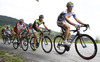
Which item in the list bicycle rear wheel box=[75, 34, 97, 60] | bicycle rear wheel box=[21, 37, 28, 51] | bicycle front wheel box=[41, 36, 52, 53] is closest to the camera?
bicycle rear wheel box=[75, 34, 97, 60]

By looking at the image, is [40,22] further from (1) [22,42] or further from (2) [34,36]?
Result: (1) [22,42]

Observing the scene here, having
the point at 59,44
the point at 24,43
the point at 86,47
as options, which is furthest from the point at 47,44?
the point at 86,47

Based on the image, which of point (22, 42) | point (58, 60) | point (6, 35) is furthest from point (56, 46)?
point (6, 35)

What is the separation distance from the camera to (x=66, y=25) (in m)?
5.39

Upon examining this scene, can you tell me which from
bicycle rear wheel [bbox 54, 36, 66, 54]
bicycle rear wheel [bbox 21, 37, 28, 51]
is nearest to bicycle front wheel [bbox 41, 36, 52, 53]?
bicycle rear wheel [bbox 54, 36, 66, 54]

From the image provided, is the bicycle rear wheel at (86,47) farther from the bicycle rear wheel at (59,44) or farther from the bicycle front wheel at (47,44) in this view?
the bicycle front wheel at (47,44)

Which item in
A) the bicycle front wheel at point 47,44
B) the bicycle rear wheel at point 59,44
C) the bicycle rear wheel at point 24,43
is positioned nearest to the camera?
the bicycle rear wheel at point 59,44

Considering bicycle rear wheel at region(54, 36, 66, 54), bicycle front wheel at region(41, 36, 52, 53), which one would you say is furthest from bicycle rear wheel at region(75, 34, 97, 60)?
bicycle front wheel at region(41, 36, 52, 53)

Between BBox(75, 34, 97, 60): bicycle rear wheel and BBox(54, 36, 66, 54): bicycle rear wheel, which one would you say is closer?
BBox(75, 34, 97, 60): bicycle rear wheel

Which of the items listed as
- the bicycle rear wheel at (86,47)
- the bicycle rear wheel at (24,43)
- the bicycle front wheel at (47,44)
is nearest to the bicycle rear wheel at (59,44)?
the bicycle front wheel at (47,44)

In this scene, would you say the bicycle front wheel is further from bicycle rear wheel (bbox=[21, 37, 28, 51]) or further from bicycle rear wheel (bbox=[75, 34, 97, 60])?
bicycle rear wheel (bbox=[75, 34, 97, 60])

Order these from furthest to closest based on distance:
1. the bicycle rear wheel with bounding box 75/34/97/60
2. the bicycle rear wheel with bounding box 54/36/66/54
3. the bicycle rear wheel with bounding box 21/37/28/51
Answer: the bicycle rear wheel with bounding box 21/37/28/51 < the bicycle rear wheel with bounding box 54/36/66/54 < the bicycle rear wheel with bounding box 75/34/97/60

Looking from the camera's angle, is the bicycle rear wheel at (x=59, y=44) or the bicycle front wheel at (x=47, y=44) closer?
the bicycle rear wheel at (x=59, y=44)

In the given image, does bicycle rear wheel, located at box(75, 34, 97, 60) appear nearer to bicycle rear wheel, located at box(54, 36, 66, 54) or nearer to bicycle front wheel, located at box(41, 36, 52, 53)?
bicycle rear wheel, located at box(54, 36, 66, 54)
